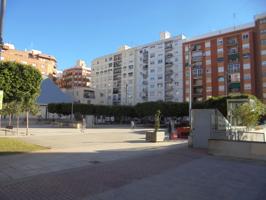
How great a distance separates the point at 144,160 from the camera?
10.6 m

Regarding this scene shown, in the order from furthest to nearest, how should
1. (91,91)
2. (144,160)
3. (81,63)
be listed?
(81,63) < (91,91) < (144,160)

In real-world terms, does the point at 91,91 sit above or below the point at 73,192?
above

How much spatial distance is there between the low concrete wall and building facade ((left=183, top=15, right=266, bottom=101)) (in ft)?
167

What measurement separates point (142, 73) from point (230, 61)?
36549 mm

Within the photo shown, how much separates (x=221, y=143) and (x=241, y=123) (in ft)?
13.0

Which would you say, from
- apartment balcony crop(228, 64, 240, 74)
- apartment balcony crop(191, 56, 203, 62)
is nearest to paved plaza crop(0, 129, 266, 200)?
apartment balcony crop(228, 64, 240, 74)

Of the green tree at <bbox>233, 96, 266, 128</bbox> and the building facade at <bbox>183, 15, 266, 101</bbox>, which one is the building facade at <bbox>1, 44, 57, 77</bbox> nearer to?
the building facade at <bbox>183, 15, 266, 101</bbox>

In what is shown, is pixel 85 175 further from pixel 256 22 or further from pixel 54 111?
pixel 256 22

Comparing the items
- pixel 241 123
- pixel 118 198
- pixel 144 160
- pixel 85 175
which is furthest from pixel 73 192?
pixel 241 123

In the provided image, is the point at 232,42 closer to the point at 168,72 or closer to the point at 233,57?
the point at 233,57

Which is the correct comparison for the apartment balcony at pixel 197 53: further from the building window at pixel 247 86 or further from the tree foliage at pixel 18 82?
the tree foliage at pixel 18 82

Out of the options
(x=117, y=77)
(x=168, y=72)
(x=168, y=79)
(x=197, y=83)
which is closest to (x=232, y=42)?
(x=197, y=83)

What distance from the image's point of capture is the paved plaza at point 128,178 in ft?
20.0

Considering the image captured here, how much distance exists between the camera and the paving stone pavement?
237 inches
